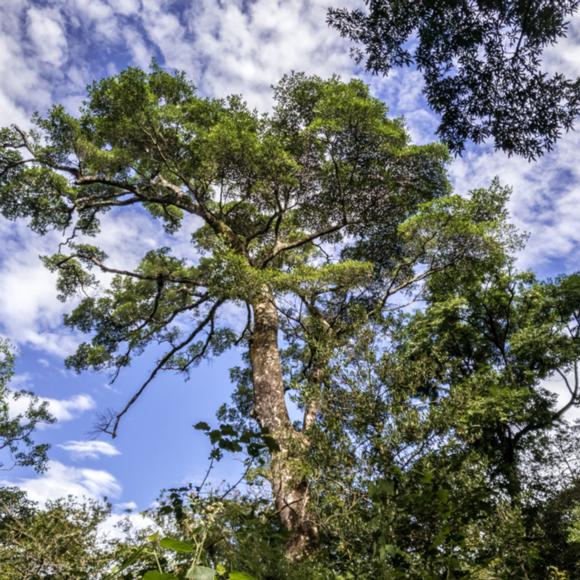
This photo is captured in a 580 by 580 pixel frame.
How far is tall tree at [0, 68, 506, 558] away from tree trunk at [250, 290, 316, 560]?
0.04 meters

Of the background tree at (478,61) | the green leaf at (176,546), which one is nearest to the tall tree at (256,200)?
the background tree at (478,61)

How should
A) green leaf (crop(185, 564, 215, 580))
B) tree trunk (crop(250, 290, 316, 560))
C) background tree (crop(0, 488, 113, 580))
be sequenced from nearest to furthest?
green leaf (crop(185, 564, 215, 580))
background tree (crop(0, 488, 113, 580))
tree trunk (crop(250, 290, 316, 560))

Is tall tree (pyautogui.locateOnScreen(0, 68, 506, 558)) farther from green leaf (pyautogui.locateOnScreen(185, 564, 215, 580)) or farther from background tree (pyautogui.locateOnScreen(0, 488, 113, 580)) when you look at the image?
green leaf (pyautogui.locateOnScreen(185, 564, 215, 580))

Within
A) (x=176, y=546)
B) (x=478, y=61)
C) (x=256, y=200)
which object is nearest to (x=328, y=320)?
(x=256, y=200)

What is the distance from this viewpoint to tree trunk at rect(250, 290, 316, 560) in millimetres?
5668

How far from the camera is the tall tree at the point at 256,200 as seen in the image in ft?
30.4

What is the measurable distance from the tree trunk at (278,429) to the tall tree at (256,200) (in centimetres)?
4

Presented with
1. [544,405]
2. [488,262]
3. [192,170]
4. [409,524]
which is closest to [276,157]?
[192,170]

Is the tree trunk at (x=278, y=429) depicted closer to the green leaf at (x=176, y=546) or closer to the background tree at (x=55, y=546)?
the background tree at (x=55, y=546)

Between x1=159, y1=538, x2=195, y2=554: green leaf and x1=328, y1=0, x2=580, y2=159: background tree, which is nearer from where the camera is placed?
x1=159, y1=538, x2=195, y2=554: green leaf

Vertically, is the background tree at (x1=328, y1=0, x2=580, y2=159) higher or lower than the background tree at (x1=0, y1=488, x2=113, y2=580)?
higher

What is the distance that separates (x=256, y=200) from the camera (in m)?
11.0

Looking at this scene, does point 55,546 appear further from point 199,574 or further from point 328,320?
point 328,320

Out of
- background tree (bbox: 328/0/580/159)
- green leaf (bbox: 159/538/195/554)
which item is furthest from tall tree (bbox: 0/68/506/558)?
green leaf (bbox: 159/538/195/554)
